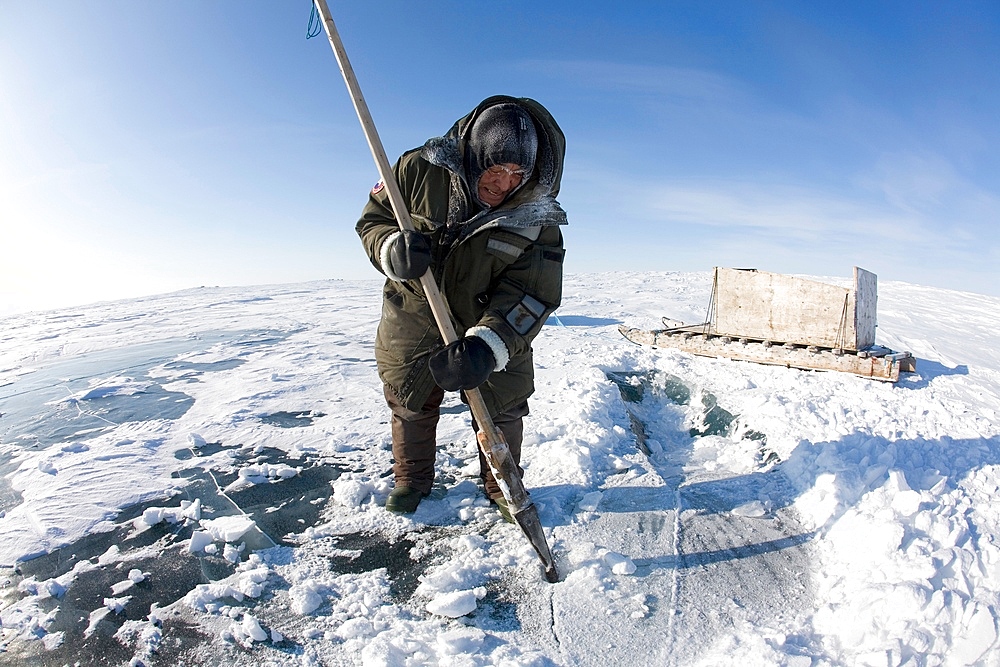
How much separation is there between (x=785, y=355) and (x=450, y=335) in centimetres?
456

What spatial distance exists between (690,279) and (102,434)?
57.6 feet

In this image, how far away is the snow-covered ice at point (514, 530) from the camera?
1678 millimetres

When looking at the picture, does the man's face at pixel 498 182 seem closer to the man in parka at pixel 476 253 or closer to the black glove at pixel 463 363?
the man in parka at pixel 476 253

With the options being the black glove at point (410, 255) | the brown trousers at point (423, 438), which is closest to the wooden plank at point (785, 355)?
the brown trousers at point (423, 438)

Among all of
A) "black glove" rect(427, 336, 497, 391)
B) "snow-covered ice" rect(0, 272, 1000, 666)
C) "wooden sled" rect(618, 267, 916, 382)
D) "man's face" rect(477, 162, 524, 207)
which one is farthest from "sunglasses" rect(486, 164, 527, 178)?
"wooden sled" rect(618, 267, 916, 382)

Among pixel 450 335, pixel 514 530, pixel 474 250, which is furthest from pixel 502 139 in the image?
pixel 514 530

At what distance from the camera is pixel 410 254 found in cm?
197

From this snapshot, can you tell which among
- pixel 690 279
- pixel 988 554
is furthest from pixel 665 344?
pixel 690 279

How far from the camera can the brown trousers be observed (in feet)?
8.14

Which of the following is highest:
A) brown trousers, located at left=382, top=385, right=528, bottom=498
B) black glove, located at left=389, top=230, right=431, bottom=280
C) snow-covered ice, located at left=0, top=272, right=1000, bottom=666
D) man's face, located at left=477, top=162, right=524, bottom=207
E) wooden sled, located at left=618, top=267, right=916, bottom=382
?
man's face, located at left=477, top=162, right=524, bottom=207

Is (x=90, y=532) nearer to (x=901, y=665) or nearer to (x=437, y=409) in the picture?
(x=437, y=409)

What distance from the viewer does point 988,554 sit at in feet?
6.81

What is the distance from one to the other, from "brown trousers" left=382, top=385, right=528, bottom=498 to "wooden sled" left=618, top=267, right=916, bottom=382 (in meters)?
3.93

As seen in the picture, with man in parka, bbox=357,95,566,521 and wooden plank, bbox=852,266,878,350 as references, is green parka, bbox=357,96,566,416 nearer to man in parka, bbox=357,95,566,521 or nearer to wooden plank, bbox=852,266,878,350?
man in parka, bbox=357,95,566,521
